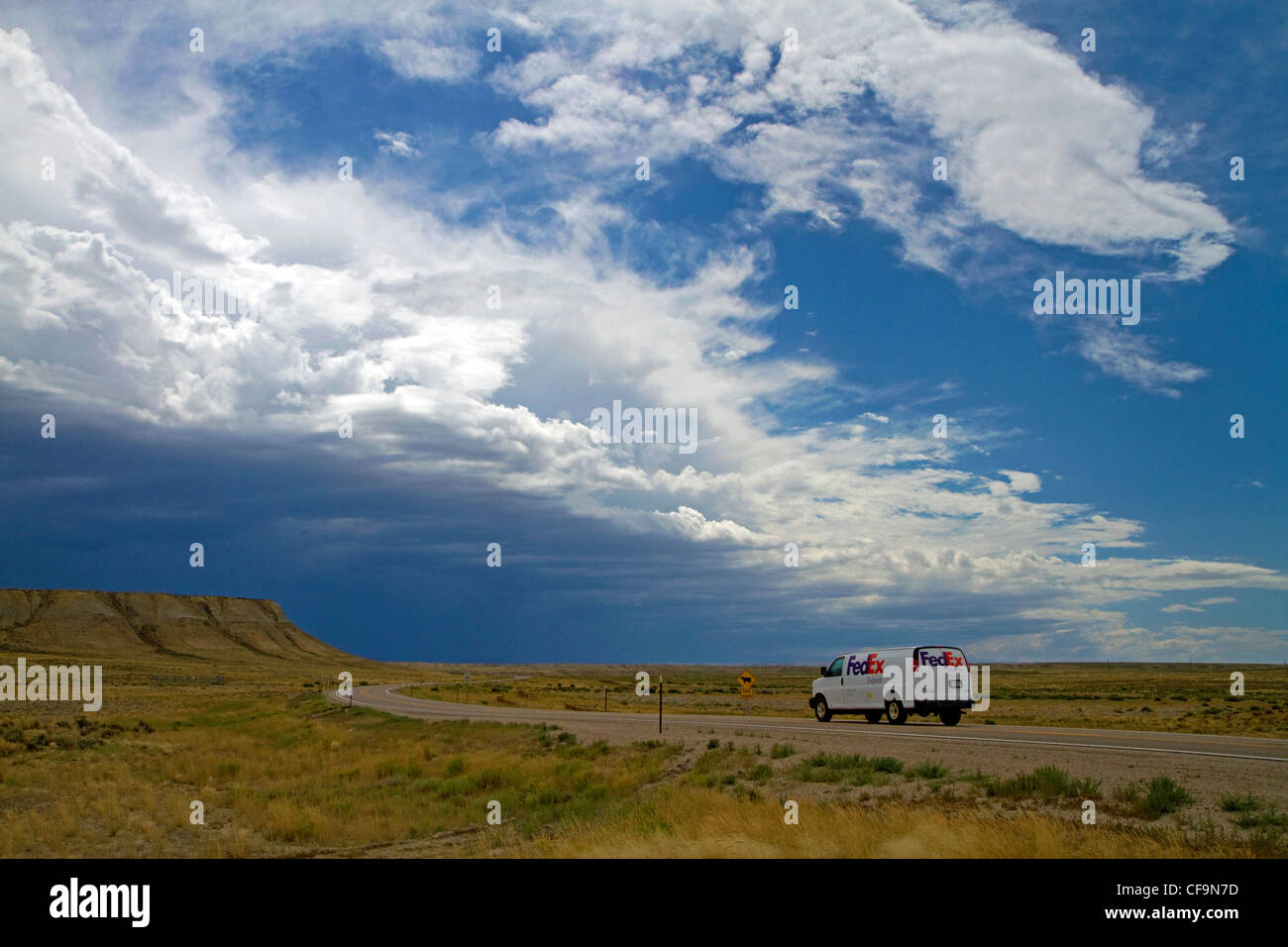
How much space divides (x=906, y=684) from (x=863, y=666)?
1.95m

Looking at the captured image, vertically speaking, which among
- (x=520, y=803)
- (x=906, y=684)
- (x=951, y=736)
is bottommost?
(x=520, y=803)

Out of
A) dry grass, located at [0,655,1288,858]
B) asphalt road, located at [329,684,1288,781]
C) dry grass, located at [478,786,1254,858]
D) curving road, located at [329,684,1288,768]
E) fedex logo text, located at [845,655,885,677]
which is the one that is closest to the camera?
dry grass, located at [478,786,1254,858]

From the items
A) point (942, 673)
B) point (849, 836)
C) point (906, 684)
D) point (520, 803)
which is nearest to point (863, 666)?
point (906, 684)

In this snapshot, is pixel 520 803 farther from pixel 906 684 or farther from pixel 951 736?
pixel 906 684

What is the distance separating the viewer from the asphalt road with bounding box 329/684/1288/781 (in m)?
19.0

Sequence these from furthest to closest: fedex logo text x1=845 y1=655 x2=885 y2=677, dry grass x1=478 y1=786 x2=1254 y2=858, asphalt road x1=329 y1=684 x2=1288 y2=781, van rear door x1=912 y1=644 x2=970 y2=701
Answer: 1. fedex logo text x1=845 y1=655 x2=885 y2=677
2. van rear door x1=912 y1=644 x2=970 y2=701
3. asphalt road x1=329 y1=684 x2=1288 y2=781
4. dry grass x1=478 y1=786 x2=1254 y2=858

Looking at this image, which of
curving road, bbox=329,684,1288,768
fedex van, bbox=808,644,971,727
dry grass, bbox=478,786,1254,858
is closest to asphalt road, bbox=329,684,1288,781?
curving road, bbox=329,684,1288,768

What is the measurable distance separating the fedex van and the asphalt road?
1.86 ft

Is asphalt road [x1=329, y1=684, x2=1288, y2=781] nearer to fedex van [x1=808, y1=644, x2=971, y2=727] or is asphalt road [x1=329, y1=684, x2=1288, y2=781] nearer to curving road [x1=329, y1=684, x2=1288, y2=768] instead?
curving road [x1=329, y1=684, x2=1288, y2=768]

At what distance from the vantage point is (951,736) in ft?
76.9
